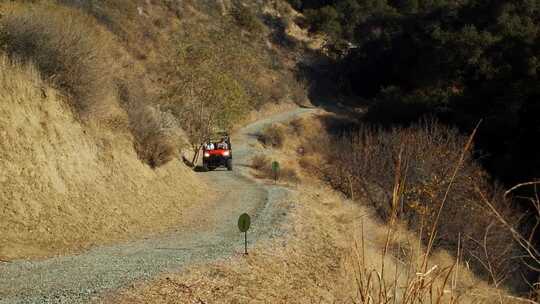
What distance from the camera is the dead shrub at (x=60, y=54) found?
14180 millimetres

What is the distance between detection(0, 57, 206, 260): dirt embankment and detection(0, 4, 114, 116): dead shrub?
1.83ft

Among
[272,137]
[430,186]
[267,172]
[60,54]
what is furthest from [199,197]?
[272,137]

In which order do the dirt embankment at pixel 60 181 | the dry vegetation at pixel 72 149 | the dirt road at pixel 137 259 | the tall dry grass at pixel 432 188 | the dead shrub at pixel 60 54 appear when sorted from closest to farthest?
the dirt road at pixel 137 259
the dirt embankment at pixel 60 181
the dry vegetation at pixel 72 149
the dead shrub at pixel 60 54
the tall dry grass at pixel 432 188

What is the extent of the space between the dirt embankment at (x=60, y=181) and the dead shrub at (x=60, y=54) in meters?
0.56

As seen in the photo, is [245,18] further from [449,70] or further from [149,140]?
[149,140]

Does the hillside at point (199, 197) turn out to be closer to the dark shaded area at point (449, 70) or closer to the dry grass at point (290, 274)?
the dry grass at point (290, 274)

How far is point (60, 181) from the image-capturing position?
40.7ft

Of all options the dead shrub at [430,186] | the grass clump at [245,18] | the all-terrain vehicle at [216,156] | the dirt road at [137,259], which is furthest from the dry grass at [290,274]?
the grass clump at [245,18]

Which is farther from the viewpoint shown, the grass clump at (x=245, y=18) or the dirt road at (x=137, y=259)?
the grass clump at (x=245, y=18)

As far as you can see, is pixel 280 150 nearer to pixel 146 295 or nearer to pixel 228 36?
pixel 228 36

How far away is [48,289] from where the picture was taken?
26.4ft

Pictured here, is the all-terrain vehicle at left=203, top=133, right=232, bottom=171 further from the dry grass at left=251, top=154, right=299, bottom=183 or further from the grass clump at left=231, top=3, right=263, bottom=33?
the grass clump at left=231, top=3, right=263, bottom=33

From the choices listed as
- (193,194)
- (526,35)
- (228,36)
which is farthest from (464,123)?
(228,36)

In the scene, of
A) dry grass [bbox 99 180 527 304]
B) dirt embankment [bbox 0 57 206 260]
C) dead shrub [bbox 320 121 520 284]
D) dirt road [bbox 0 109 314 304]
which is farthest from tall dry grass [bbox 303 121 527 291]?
dirt embankment [bbox 0 57 206 260]
